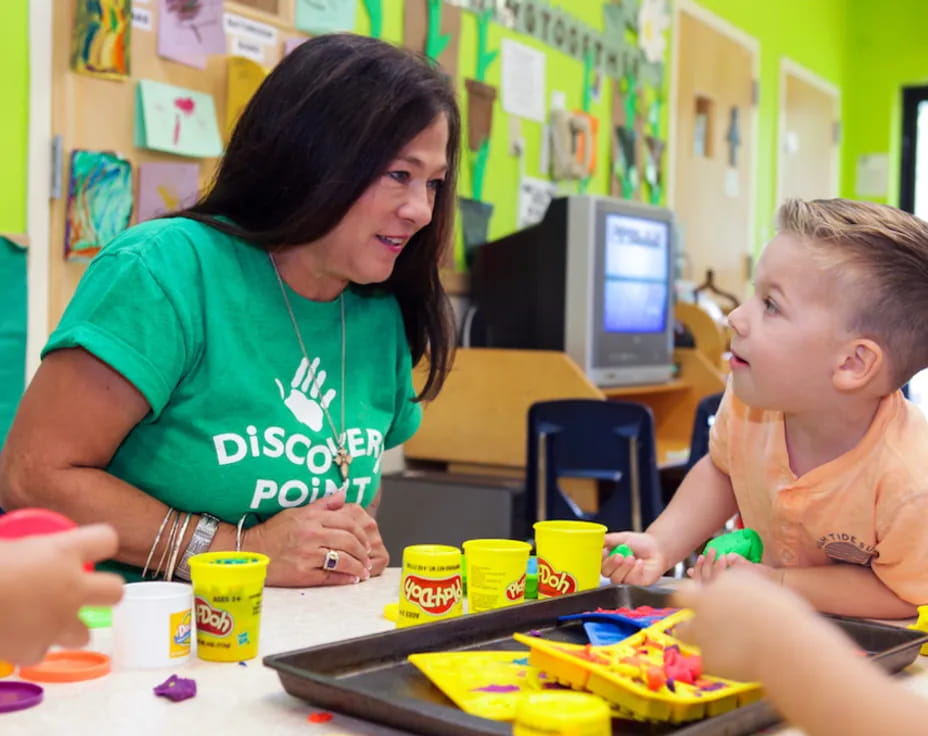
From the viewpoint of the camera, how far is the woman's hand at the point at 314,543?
1288 mm

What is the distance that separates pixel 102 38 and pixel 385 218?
0.96 metres

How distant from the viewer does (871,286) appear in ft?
4.11

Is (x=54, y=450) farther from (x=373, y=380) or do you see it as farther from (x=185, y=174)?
(x=185, y=174)

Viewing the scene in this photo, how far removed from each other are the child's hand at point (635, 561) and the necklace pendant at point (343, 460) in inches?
14.4

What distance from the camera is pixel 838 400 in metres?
1.28

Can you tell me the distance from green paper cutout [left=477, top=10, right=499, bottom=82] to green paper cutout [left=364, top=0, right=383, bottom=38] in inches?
17.8

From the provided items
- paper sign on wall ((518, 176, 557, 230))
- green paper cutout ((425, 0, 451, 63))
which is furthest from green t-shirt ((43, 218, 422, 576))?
paper sign on wall ((518, 176, 557, 230))

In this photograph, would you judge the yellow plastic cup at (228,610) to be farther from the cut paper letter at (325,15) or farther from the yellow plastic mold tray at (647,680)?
the cut paper letter at (325,15)

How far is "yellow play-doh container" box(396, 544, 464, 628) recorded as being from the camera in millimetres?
1099

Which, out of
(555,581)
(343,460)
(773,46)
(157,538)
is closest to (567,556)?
(555,581)

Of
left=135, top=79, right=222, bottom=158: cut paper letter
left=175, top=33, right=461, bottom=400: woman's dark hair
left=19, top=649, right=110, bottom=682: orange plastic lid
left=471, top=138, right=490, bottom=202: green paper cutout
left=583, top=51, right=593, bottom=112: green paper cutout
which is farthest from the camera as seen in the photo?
left=583, top=51, right=593, bottom=112: green paper cutout

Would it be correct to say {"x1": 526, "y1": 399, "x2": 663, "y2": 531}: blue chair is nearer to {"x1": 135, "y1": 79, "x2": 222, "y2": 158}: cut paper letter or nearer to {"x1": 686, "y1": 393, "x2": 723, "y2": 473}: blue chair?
{"x1": 686, "y1": 393, "x2": 723, "y2": 473}: blue chair

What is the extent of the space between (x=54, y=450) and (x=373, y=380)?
18.3 inches

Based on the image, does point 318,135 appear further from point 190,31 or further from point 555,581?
point 190,31
